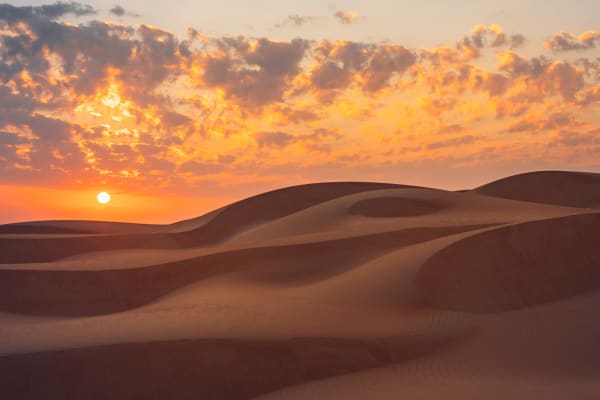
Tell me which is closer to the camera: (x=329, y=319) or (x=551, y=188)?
(x=329, y=319)

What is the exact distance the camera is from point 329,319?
436 inches

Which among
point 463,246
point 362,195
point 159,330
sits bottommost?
point 159,330

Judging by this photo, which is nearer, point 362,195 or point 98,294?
point 98,294

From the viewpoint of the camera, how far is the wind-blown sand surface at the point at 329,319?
354 inches

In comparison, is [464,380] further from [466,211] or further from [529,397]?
[466,211]

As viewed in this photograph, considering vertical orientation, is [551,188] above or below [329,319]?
above

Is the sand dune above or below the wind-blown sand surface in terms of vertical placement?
above

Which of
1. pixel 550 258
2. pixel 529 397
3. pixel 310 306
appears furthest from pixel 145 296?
pixel 529 397

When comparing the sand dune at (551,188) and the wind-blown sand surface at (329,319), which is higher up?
the sand dune at (551,188)

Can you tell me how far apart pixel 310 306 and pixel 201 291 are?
4.08 metres

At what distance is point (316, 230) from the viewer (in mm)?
24156

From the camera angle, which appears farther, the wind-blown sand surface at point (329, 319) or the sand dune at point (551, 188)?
the sand dune at point (551, 188)

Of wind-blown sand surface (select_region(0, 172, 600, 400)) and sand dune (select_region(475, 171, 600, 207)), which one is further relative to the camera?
sand dune (select_region(475, 171, 600, 207))

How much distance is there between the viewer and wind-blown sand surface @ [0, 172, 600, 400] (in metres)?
9.00
